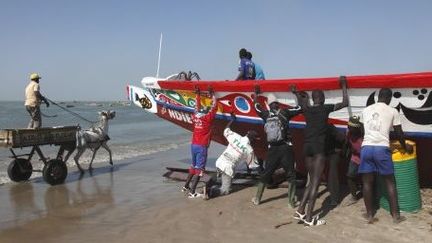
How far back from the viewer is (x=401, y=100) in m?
6.11

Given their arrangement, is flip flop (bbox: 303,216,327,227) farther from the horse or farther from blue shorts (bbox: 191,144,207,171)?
the horse

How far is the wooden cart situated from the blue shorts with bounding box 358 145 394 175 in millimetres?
6045

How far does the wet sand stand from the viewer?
530cm

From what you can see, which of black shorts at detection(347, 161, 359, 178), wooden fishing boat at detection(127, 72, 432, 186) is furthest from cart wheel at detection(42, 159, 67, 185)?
black shorts at detection(347, 161, 359, 178)

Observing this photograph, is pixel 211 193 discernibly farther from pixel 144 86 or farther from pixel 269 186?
pixel 144 86

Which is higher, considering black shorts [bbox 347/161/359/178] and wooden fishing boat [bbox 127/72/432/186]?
wooden fishing boat [bbox 127/72/432/186]

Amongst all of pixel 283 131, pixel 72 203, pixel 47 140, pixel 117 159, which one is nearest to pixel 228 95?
pixel 283 131

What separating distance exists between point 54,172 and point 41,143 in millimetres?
634

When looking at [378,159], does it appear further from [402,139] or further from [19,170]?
[19,170]

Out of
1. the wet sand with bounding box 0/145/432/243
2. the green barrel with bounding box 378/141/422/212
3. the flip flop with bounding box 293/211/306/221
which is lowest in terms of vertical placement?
the wet sand with bounding box 0/145/432/243

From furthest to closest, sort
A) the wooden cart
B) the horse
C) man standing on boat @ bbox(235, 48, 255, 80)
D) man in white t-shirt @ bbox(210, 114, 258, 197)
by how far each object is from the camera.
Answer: the horse → the wooden cart → man standing on boat @ bbox(235, 48, 255, 80) → man in white t-shirt @ bbox(210, 114, 258, 197)

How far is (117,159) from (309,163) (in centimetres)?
897

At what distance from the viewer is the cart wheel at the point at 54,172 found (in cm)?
927

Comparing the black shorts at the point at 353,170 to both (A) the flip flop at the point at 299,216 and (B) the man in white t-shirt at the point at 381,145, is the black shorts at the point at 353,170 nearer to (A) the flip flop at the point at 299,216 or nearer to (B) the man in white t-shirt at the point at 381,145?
(B) the man in white t-shirt at the point at 381,145
